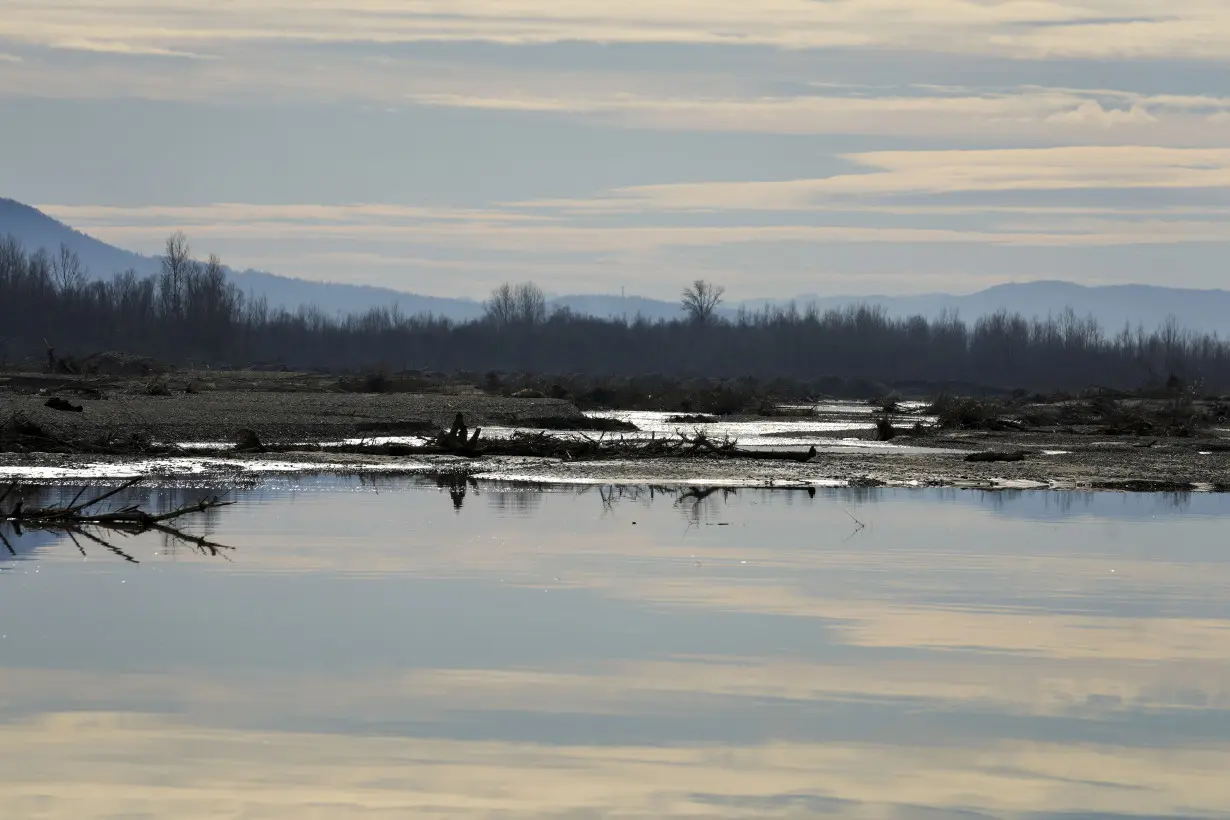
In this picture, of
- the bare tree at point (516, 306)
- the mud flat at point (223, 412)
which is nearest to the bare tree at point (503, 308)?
the bare tree at point (516, 306)

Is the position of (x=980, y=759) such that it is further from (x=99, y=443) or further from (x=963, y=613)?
(x=99, y=443)

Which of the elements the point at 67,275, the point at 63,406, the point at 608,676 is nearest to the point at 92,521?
the point at 608,676

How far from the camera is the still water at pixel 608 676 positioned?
22.3ft

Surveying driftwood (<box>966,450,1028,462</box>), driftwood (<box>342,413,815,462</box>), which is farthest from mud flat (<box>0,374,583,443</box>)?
driftwood (<box>966,450,1028,462</box>)

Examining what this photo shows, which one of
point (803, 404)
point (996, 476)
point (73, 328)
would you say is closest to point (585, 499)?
point (996, 476)

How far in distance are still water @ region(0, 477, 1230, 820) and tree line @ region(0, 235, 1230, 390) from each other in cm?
9710

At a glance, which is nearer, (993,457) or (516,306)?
(993,457)

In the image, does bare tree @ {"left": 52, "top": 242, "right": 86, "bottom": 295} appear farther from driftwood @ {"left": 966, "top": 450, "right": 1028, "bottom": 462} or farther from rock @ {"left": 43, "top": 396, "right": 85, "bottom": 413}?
driftwood @ {"left": 966, "top": 450, "right": 1028, "bottom": 462}

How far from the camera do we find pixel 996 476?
2628cm

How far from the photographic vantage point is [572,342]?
13112 centimetres

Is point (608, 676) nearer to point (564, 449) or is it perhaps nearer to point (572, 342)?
point (564, 449)

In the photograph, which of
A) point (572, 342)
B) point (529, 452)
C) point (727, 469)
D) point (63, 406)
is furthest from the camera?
point (572, 342)

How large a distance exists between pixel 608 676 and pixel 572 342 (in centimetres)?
12234

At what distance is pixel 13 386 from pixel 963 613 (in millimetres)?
39611
